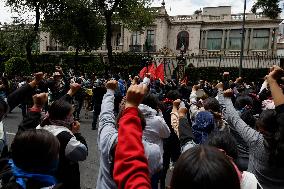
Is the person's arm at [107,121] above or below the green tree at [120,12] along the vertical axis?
below

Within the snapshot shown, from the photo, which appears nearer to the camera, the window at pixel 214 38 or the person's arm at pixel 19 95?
the person's arm at pixel 19 95

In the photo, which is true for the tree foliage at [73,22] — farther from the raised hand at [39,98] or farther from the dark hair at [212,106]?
the raised hand at [39,98]

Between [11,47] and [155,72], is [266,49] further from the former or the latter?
[155,72]

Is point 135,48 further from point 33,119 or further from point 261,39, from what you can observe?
point 33,119

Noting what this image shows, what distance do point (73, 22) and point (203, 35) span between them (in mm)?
24832

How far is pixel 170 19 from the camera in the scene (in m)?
48.1

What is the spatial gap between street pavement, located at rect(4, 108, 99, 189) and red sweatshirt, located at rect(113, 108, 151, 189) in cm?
417

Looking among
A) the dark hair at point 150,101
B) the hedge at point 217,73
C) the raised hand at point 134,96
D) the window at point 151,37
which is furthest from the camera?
the window at point 151,37

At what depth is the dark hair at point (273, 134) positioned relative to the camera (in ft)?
8.42

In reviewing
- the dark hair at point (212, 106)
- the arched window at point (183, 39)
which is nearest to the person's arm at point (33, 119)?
the dark hair at point (212, 106)

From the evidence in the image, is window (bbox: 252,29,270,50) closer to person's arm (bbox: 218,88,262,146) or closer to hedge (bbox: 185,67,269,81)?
hedge (bbox: 185,67,269,81)

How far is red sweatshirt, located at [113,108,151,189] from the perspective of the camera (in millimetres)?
1421

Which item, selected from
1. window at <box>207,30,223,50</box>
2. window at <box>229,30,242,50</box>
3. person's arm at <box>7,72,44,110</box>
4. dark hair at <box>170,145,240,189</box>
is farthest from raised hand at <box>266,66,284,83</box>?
window at <box>207,30,223,50</box>

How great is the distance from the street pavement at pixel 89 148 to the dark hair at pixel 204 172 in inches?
176
